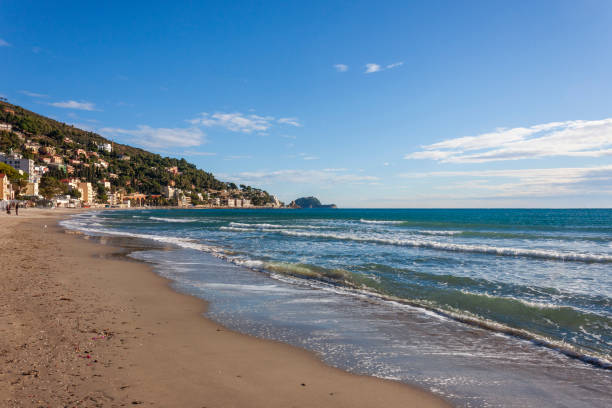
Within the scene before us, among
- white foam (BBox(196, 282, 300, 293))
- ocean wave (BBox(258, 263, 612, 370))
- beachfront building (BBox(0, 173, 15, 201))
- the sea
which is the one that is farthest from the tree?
white foam (BBox(196, 282, 300, 293))

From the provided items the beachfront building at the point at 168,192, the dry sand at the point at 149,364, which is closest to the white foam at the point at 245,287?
the dry sand at the point at 149,364

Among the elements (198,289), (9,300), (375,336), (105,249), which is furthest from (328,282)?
(105,249)

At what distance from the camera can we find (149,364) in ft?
14.3

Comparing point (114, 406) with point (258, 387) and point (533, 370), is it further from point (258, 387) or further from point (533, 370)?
point (533, 370)

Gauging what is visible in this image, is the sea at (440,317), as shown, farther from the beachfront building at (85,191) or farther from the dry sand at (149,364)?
the beachfront building at (85,191)

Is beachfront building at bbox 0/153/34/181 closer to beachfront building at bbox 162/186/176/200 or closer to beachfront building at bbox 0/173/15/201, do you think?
beachfront building at bbox 0/173/15/201

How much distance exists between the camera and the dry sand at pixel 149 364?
3.56m

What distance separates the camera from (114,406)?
331 cm

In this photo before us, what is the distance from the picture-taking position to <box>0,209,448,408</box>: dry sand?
11.7ft

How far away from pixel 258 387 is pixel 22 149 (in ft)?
622

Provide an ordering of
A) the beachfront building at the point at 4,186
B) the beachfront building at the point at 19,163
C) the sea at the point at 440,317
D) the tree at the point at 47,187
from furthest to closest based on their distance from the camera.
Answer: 1. the beachfront building at the point at 19,163
2. the tree at the point at 47,187
3. the beachfront building at the point at 4,186
4. the sea at the point at 440,317

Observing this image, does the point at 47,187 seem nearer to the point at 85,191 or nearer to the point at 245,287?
the point at 85,191

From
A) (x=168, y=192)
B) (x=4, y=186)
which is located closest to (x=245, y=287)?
(x=4, y=186)

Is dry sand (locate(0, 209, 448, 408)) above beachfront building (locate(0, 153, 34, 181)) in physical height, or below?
below
